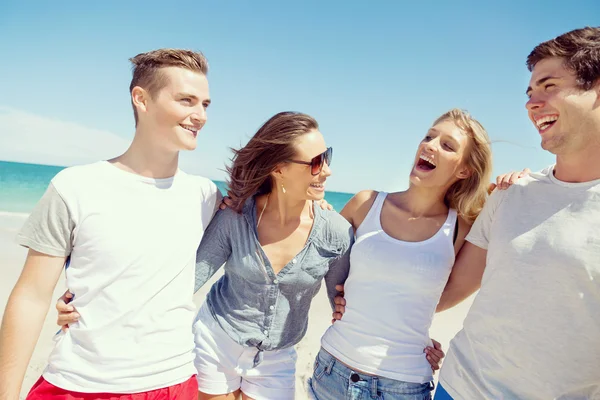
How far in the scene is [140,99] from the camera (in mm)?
2799

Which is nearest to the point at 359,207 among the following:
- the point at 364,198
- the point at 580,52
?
the point at 364,198

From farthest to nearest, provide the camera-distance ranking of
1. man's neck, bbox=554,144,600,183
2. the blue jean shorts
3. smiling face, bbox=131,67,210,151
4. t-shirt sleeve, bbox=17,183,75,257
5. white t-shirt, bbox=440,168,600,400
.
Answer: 1. the blue jean shorts
2. smiling face, bbox=131,67,210,151
3. man's neck, bbox=554,144,600,183
4. t-shirt sleeve, bbox=17,183,75,257
5. white t-shirt, bbox=440,168,600,400

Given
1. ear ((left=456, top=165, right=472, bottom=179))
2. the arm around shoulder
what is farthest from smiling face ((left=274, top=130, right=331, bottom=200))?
ear ((left=456, top=165, right=472, bottom=179))

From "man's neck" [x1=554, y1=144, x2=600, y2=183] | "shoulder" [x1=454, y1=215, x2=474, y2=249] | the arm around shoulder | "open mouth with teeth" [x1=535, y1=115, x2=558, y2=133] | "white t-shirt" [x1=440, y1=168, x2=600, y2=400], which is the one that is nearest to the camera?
"white t-shirt" [x1=440, y1=168, x2=600, y2=400]

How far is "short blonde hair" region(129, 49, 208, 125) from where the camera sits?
278cm

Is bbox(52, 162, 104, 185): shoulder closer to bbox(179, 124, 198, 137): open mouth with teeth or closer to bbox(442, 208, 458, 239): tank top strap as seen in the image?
bbox(179, 124, 198, 137): open mouth with teeth

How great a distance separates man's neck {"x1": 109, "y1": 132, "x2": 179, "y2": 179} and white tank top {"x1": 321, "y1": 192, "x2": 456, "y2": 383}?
1491 mm

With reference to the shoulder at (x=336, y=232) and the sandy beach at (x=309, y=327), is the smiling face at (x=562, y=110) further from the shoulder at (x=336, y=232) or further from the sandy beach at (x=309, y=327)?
the sandy beach at (x=309, y=327)

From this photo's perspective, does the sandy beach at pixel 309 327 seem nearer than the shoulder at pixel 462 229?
No

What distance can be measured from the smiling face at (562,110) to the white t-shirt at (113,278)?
2338 millimetres

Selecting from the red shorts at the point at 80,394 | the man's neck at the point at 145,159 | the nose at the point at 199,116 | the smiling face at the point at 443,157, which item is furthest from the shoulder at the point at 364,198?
the red shorts at the point at 80,394

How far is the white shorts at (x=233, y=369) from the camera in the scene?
9.96 ft

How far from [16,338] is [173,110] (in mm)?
1518

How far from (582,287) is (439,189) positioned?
4.78ft
